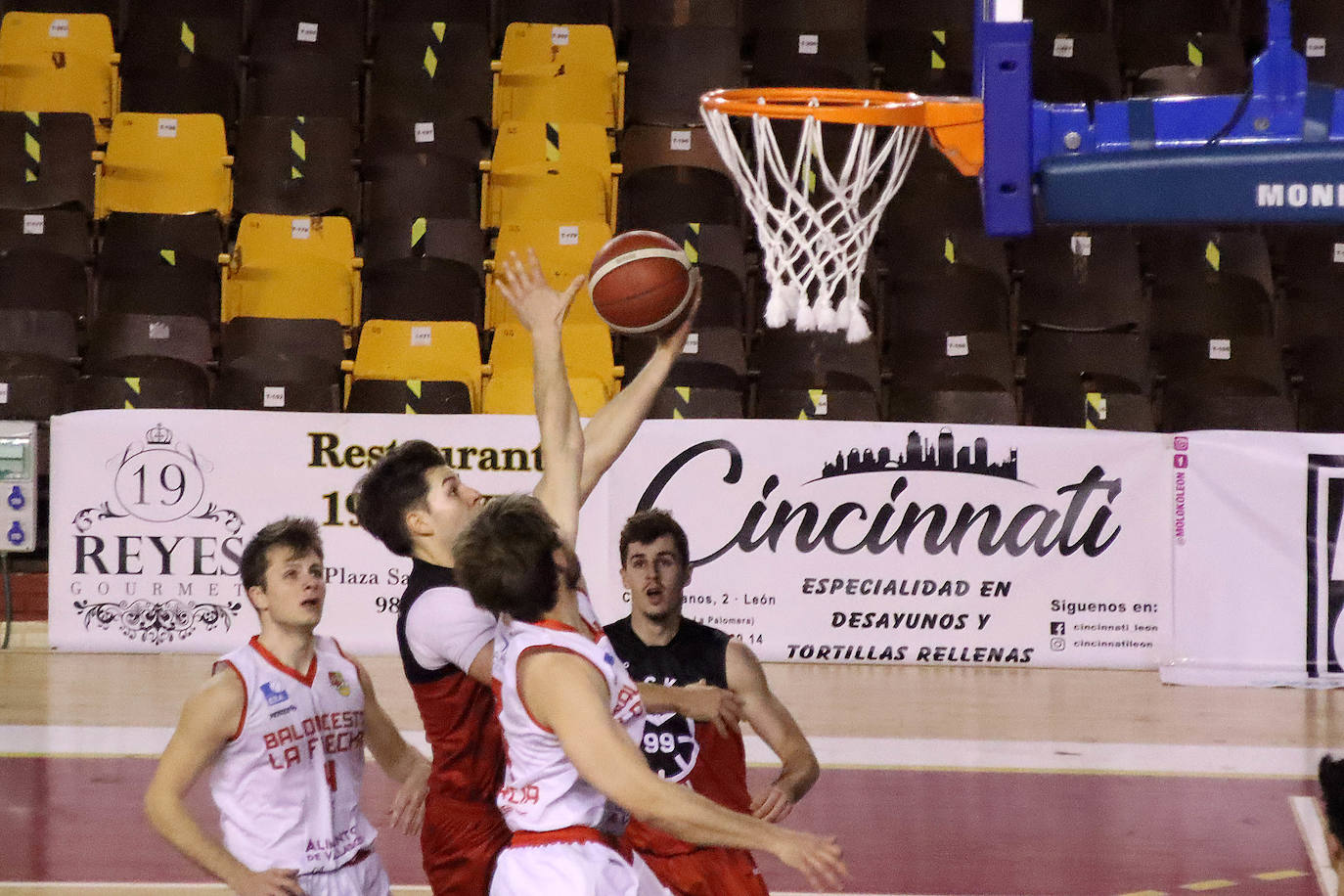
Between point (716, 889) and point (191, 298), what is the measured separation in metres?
7.63

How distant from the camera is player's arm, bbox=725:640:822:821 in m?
4.33

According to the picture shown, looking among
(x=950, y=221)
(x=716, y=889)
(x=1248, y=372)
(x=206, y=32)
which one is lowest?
→ (x=716, y=889)

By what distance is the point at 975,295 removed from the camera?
35.9 feet

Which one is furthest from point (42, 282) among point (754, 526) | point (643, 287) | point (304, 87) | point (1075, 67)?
point (643, 287)

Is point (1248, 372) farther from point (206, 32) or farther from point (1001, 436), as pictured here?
point (206, 32)

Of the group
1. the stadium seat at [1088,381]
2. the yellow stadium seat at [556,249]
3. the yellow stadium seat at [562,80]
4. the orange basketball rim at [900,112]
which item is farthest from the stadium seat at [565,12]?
the orange basketball rim at [900,112]

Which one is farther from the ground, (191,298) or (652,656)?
(191,298)

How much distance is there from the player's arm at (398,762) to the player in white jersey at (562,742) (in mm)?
535

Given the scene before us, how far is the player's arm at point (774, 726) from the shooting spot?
14.2 ft

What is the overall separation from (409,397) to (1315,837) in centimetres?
582

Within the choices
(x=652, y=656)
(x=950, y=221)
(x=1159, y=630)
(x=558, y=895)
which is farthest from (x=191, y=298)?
(x=558, y=895)

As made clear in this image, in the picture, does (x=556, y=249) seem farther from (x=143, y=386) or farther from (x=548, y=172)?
(x=143, y=386)

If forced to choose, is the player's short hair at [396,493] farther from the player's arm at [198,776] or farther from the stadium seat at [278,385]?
the stadium seat at [278,385]

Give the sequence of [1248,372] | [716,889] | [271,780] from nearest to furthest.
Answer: [271,780]
[716,889]
[1248,372]
